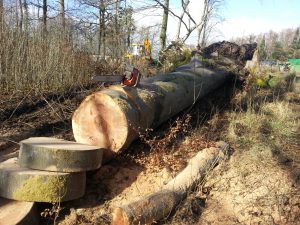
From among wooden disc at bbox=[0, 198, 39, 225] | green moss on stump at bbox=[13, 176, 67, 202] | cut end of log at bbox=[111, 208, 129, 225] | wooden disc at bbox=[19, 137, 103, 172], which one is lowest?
wooden disc at bbox=[0, 198, 39, 225]

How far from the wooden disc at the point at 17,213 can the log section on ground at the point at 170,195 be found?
78 centimetres

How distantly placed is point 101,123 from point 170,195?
4.21ft

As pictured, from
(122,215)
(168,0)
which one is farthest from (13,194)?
(168,0)

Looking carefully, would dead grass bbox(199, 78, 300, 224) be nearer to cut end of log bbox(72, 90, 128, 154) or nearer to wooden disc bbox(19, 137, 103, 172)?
cut end of log bbox(72, 90, 128, 154)

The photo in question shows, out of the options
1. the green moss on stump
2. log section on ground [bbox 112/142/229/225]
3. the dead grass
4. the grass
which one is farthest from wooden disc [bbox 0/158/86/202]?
the grass

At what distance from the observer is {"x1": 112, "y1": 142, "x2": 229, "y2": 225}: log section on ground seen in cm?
312

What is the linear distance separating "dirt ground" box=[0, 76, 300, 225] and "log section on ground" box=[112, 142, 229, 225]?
0.09 meters

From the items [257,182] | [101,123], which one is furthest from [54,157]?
[257,182]

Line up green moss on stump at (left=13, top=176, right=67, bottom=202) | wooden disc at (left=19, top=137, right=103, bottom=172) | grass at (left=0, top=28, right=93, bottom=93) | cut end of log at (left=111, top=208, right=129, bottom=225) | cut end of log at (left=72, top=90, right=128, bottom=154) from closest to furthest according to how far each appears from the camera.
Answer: cut end of log at (left=111, top=208, right=129, bottom=225) → green moss on stump at (left=13, top=176, right=67, bottom=202) → wooden disc at (left=19, top=137, right=103, bottom=172) → cut end of log at (left=72, top=90, right=128, bottom=154) → grass at (left=0, top=28, right=93, bottom=93)

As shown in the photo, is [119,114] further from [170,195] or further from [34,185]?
[34,185]

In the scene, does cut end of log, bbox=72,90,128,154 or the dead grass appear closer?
the dead grass

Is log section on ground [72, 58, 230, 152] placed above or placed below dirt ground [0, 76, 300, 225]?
above

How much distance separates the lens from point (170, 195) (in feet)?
11.5

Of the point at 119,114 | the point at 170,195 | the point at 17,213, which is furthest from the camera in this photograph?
the point at 119,114
